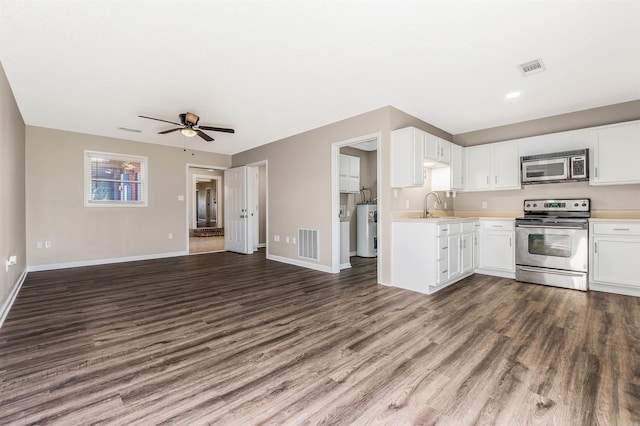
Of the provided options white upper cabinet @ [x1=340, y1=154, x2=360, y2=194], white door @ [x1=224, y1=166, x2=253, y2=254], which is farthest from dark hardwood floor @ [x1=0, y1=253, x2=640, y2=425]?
white door @ [x1=224, y1=166, x2=253, y2=254]

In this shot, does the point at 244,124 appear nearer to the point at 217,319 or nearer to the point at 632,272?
the point at 217,319

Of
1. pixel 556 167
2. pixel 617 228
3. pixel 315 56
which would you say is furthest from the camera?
pixel 556 167

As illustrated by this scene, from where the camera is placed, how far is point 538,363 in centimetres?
201

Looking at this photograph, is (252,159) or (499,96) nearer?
(499,96)

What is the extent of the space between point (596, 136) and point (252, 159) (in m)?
5.96

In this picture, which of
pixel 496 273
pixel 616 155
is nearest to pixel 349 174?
pixel 496 273

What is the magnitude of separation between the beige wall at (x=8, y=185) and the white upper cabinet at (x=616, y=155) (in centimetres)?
696

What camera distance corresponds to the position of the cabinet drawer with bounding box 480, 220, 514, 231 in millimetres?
4424

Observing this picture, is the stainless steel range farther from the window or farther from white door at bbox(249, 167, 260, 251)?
the window

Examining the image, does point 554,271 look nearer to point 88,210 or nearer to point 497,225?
point 497,225

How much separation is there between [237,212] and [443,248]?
488 cm

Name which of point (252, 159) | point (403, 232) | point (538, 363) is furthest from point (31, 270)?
point (538, 363)

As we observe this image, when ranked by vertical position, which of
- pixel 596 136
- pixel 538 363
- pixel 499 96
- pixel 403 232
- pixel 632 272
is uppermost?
pixel 499 96

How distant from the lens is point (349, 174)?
593 centimetres
